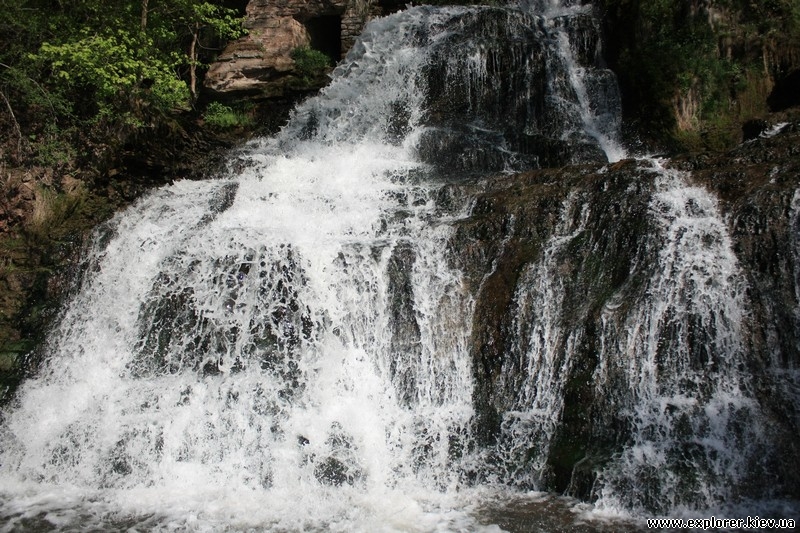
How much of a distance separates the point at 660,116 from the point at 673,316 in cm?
644

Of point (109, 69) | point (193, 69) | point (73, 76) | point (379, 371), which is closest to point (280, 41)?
point (193, 69)

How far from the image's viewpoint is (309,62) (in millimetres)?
14242

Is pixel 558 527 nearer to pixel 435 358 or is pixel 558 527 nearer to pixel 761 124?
pixel 435 358

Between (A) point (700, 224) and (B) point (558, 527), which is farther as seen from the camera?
(A) point (700, 224)

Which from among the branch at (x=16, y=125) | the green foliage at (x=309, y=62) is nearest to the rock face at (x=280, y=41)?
the green foliage at (x=309, y=62)

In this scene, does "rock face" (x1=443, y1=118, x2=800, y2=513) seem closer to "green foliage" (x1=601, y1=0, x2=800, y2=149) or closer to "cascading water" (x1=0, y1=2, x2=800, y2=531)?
"cascading water" (x1=0, y1=2, x2=800, y2=531)

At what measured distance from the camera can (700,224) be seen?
6.69 m

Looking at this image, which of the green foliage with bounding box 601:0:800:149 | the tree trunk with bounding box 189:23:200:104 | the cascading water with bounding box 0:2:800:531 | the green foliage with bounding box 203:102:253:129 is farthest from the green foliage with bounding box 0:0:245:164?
the green foliage with bounding box 601:0:800:149

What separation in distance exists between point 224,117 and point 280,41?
8.29 feet

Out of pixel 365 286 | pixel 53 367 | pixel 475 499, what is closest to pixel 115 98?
pixel 53 367

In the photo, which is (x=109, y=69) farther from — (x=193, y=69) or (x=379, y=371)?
(x=379, y=371)

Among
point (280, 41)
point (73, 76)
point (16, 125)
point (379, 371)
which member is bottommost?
point (379, 371)

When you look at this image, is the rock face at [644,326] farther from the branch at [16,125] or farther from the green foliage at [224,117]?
the green foliage at [224,117]

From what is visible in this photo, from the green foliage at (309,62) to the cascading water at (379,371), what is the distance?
19.8 feet
